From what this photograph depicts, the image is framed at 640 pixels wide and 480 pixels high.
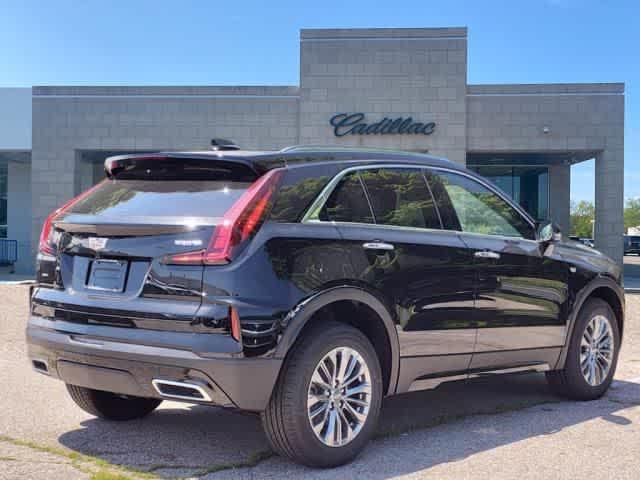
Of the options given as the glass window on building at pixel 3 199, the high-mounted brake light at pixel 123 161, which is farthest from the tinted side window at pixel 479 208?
the glass window on building at pixel 3 199

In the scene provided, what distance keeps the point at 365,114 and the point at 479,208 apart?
63.6ft

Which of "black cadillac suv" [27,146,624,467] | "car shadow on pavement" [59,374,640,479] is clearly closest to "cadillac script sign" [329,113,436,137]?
"car shadow on pavement" [59,374,640,479]

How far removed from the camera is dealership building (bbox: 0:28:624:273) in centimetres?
2441

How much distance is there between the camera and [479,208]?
5.67 m

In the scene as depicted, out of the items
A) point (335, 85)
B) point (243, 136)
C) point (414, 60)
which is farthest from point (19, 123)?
point (414, 60)

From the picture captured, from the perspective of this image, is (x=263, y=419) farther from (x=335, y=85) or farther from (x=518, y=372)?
(x=335, y=85)

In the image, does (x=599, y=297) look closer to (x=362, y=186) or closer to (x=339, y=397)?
(x=362, y=186)

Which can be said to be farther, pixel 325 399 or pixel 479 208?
pixel 479 208

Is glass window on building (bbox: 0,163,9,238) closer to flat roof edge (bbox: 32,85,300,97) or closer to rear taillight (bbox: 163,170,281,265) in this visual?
flat roof edge (bbox: 32,85,300,97)

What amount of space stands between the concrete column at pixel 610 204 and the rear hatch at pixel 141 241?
21.7 meters

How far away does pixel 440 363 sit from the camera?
5059mm

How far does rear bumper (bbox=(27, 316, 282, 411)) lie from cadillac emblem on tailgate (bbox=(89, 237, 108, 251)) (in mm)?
452

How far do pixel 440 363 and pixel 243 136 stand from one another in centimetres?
2097

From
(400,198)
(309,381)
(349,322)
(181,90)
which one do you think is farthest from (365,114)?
(309,381)
